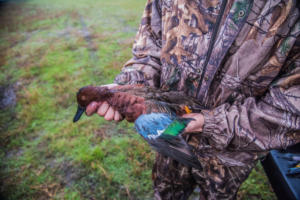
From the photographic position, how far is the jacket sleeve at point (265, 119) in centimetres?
117

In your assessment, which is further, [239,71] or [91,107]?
[91,107]

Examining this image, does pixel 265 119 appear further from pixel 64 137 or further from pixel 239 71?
pixel 64 137

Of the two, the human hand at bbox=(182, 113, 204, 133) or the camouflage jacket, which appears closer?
the camouflage jacket

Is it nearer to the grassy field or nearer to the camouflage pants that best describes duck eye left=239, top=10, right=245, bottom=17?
the camouflage pants

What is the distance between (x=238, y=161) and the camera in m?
1.55

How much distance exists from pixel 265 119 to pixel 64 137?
12.2ft

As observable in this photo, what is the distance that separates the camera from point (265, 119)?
125 cm

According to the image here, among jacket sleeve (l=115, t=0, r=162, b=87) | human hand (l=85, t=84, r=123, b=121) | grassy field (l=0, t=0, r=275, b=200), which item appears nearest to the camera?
human hand (l=85, t=84, r=123, b=121)

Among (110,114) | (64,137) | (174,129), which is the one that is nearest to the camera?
(174,129)

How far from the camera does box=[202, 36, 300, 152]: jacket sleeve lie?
1.17 metres

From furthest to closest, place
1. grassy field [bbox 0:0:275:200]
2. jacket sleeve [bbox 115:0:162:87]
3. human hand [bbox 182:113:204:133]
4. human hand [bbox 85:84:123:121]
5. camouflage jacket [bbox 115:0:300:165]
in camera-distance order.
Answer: grassy field [bbox 0:0:275:200] → jacket sleeve [bbox 115:0:162:87] → human hand [bbox 85:84:123:121] → human hand [bbox 182:113:204:133] → camouflage jacket [bbox 115:0:300:165]

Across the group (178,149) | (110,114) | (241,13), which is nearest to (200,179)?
(178,149)

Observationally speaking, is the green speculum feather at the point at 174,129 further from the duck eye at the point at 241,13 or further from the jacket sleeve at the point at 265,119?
the duck eye at the point at 241,13

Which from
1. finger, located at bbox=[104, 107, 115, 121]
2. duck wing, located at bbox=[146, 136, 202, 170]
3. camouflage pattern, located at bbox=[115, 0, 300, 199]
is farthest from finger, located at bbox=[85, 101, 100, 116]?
camouflage pattern, located at bbox=[115, 0, 300, 199]
